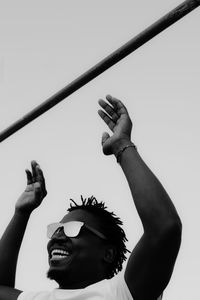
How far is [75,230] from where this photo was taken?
4.47 m

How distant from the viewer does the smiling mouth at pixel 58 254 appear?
4371mm

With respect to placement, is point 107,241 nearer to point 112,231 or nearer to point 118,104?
point 112,231

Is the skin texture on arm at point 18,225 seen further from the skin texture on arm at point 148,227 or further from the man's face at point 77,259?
the skin texture on arm at point 148,227

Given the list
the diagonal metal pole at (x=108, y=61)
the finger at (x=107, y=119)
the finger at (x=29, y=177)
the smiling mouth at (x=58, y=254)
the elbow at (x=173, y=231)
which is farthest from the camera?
the finger at (x=29, y=177)

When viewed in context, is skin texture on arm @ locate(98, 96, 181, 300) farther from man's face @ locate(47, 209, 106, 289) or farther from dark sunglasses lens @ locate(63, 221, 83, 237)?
dark sunglasses lens @ locate(63, 221, 83, 237)

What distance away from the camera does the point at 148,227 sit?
10.9 ft

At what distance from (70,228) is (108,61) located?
1334mm

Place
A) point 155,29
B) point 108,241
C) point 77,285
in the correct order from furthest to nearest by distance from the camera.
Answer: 1. point 108,241
2. point 77,285
3. point 155,29

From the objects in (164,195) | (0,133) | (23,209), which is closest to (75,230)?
(23,209)

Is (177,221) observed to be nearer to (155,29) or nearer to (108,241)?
(155,29)

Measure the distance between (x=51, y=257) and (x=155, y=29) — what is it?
5.96 feet

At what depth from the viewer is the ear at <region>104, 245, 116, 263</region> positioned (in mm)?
4527

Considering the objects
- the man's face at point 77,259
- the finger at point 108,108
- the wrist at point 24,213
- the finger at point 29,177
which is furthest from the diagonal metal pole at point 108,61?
the man's face at point 77,259

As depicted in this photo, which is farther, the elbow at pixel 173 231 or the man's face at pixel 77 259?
the man's face at pixel 77 259
